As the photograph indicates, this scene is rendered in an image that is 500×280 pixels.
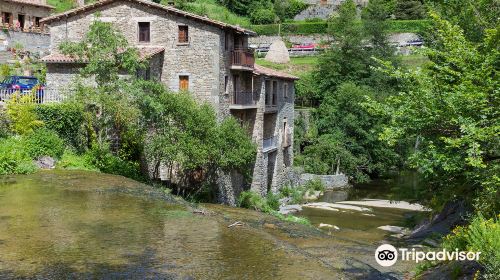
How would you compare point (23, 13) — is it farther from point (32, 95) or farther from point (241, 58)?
point (241, 58)

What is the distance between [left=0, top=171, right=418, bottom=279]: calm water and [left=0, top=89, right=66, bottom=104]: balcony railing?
5.41 m

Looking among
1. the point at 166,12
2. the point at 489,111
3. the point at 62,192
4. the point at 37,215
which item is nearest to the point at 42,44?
the point at 166,12

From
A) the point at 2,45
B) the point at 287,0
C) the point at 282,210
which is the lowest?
the point at 282,210

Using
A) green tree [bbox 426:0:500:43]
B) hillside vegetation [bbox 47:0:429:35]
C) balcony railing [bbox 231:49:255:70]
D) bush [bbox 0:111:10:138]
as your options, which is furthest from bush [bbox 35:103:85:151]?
hillside vegetation [bbox 47:0:429:35]

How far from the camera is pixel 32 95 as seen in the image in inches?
1046

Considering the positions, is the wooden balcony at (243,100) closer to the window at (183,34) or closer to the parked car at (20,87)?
the window at (183,34)

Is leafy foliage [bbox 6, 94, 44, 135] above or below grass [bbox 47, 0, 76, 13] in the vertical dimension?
below

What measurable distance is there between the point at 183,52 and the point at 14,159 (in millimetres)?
11495

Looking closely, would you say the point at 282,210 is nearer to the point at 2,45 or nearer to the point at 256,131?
the point at 256,131

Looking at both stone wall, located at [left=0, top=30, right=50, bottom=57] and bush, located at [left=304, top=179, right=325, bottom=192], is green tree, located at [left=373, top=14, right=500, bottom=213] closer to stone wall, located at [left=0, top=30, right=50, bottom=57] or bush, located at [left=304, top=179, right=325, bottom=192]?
bush, located at [left=304, top=179, right=325, bottom=192]

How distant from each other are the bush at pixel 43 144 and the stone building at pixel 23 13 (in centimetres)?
2019

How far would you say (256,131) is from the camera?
34.5 meters

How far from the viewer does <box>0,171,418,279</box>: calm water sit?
38.8 ft

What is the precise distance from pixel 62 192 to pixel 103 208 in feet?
9.06
